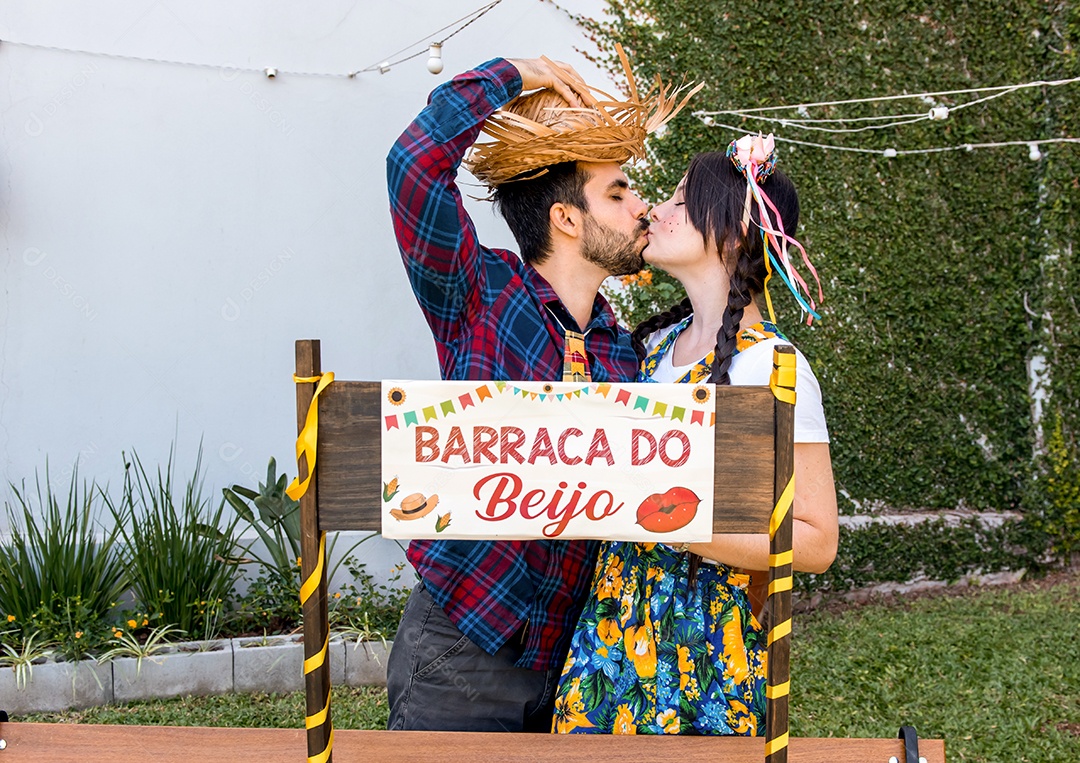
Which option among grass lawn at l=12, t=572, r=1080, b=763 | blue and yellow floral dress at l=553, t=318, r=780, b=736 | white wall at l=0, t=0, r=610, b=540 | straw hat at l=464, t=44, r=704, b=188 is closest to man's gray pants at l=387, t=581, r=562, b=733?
blue and yellow floral dress at l=553, t=318, r=780, b=736

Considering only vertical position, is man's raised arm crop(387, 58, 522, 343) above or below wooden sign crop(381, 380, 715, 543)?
above

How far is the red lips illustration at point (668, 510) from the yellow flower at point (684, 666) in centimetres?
52

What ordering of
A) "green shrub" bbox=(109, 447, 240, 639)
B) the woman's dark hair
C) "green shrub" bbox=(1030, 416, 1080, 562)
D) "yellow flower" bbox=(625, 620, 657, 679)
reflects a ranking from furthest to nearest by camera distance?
"green shrub" bbox=(1030, 416, 1080, 562) → "green shrub" bbox=(109, 447, 240, 639) → the woman's dark hair → "yellow flower" bbox=(625, 620, 657, 679)

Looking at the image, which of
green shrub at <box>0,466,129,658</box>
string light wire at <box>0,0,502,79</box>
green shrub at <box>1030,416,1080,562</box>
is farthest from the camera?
green shrub at <box>1030,416,1080,562</box>

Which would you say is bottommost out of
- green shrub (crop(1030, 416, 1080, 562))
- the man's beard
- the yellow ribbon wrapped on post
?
green shrub (crop(1030, 416, 1080, 562))

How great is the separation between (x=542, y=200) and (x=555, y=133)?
0.58ft

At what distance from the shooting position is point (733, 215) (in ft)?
6.52

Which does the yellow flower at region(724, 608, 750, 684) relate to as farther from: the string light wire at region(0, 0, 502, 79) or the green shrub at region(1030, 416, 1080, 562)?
the green shrub at region(1030, 416, 1080, 562)

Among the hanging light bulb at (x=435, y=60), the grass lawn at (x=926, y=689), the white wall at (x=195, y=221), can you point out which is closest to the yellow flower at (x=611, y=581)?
the grass lawn at (x=926, y=689)

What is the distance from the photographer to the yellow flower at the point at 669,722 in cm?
165

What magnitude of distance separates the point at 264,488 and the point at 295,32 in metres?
1.99

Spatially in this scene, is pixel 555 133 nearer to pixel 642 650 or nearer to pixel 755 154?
pixel 755 154

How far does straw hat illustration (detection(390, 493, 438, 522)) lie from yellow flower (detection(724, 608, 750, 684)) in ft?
2.38

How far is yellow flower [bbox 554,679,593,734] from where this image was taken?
67.0 inches
